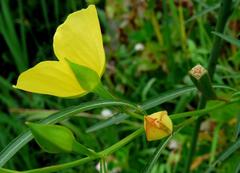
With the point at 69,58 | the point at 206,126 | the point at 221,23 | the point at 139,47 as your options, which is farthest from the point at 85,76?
the point at 139,47

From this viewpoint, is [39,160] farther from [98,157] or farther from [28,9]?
[98,157]

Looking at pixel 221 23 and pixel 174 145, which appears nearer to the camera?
pixel 221 23

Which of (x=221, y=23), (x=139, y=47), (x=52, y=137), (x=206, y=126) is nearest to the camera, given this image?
(x=52, y=137)

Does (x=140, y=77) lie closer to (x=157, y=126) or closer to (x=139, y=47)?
(x=139, y=47)

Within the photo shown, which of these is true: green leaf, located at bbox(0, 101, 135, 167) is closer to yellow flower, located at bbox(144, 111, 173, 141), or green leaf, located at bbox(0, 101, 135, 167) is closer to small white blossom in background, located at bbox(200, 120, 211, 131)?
yellow flower, located at bbox(144, 111, 173, 141)

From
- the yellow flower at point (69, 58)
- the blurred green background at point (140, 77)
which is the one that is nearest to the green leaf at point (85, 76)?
the yellow flower at point (69, 58)

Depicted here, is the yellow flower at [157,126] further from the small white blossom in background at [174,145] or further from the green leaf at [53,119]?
the small white blossom in background at [174,145]

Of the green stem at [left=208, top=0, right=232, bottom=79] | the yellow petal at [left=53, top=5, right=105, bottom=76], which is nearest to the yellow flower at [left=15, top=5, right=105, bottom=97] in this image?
the yellow petal at [left=53, top=5, right=105, bottom=76]
